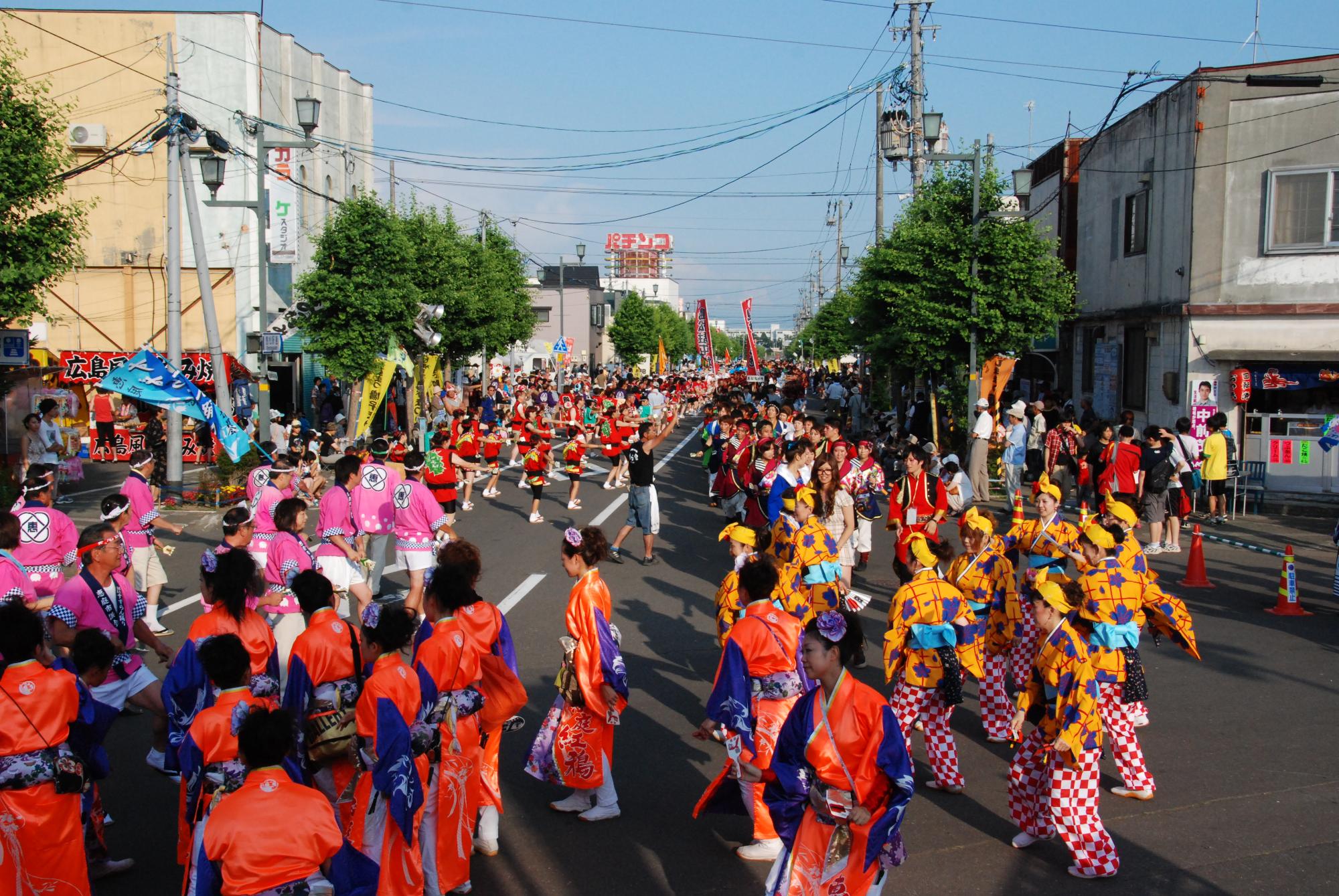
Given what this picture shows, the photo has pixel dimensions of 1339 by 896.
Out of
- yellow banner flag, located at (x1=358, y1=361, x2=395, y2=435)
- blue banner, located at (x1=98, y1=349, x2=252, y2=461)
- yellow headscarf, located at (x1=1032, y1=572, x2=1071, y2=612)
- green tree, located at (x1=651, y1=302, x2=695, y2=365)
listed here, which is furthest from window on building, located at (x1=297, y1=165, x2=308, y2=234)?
green tree, located at (x1=651, y1=302, x2=695, y2=365)

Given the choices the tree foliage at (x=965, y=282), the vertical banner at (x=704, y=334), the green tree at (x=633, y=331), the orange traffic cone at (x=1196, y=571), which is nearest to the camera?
the orange traffic cone at (x=1196, y=571)

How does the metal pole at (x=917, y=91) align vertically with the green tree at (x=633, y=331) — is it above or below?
above

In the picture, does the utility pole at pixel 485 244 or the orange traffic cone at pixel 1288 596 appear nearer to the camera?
the orange traffic cone at pixel 1288 596

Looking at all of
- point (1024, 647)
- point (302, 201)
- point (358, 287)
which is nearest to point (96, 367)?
point (358, 287)

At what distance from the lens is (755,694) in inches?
226

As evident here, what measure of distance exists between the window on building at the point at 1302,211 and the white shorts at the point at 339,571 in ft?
56.0

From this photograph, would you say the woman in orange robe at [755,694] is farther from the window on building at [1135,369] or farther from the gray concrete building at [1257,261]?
the window on building at [1135,369]

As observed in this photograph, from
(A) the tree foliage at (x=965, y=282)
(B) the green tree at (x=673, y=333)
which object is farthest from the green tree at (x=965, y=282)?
(B) the green tree at (x=673, y=333)

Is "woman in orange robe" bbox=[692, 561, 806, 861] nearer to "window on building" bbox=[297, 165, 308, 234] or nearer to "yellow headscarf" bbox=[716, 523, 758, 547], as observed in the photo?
"yellow headscarf" bbox=[716, 523, 758, 547]

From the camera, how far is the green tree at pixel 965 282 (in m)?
21.5

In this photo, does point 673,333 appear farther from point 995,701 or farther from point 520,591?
point 995,701

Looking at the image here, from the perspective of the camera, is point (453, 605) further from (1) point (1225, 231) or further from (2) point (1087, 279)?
(2) point (1087, 279)

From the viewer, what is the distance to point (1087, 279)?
26.6 metres

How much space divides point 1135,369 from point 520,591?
16.0 metres
